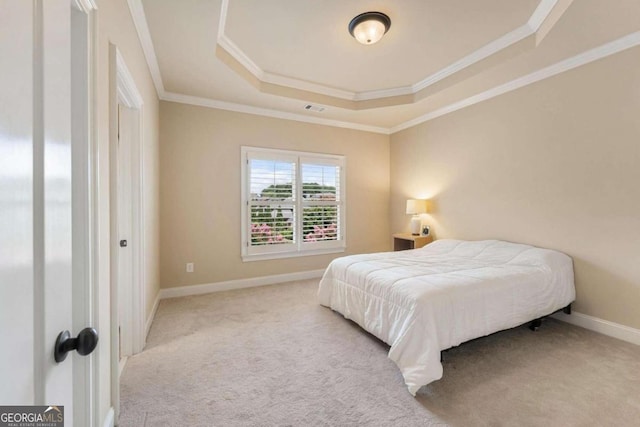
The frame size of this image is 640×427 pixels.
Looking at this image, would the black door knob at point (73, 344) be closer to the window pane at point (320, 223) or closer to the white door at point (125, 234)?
the white door at point (125, 234)

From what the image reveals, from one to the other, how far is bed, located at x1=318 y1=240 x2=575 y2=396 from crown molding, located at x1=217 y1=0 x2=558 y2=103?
207 cm

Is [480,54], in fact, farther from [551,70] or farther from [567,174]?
[567,174]

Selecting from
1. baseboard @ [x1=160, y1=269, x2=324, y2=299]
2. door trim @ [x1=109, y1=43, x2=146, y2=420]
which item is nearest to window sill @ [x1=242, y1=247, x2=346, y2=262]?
baseboard @ [x1=160, y1=269, x2=324, y2=299]

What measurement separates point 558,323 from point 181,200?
4.45 meters

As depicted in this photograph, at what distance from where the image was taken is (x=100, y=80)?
134 cm

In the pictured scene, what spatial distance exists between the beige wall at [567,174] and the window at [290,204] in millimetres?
1740

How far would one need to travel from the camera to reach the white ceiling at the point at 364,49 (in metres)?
2.22

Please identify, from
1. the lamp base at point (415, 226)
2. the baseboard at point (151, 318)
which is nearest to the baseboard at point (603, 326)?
the lamp base at point (415, 226)

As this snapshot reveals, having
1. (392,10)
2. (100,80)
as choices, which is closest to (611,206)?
(392,10)

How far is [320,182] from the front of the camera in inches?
175

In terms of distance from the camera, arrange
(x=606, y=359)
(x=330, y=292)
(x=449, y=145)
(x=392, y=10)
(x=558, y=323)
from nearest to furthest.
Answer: (x=606, y=359) < (x=392, y=10) < (x=558, y=323) < (x=330, y=292) < (x=449, y=145)

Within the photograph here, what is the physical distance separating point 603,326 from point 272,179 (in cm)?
395

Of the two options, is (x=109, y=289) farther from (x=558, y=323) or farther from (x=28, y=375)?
(x=558, y=323)

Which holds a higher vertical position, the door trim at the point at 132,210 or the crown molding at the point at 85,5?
the crown molding at the point at 85,5
